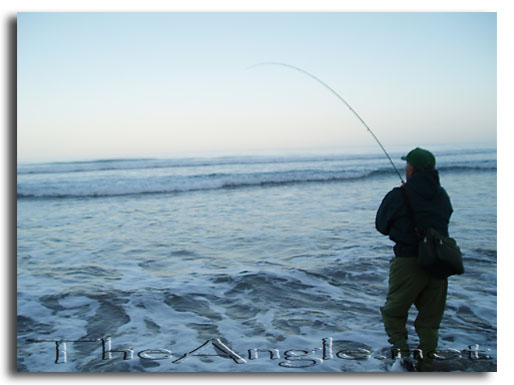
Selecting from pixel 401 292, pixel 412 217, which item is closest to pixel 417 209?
pixel 412 217

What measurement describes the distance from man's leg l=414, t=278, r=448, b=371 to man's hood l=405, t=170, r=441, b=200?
0.47 m

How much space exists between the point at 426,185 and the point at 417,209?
14 cm

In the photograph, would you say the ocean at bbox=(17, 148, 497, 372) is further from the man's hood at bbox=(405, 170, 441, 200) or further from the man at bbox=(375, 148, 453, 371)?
the man's hood at bbox=(405, 170, 441, 200)

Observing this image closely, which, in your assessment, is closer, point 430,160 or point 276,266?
point 430,160

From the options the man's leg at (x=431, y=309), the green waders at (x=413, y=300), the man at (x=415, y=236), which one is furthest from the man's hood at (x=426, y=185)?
the man's leg at (x=431, y=309)

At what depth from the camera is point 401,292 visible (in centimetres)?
251

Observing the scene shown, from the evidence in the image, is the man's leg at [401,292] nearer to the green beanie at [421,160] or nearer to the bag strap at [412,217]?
the bag strap at [412,217]

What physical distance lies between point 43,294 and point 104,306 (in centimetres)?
61

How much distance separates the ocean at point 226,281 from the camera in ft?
10.0

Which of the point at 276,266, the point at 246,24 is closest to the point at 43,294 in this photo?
the point at 276,266

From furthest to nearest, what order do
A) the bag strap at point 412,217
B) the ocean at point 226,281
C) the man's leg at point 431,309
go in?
the ocean at point 226,281
the man's leg at point 431,309
the bag strap at point 412,217

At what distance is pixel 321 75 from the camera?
13.7 ft

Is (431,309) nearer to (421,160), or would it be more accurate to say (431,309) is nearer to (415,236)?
(415,236)

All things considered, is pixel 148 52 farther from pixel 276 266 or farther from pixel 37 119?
pixel 276 266
